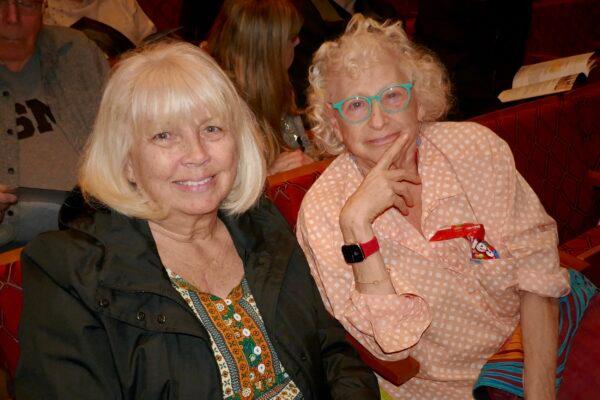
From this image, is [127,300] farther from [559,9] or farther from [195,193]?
[559,9]

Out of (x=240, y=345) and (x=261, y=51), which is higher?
(x=261, y=51)

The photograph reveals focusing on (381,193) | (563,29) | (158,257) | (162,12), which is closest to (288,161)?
(381,193)

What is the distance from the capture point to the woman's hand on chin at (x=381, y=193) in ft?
5.23

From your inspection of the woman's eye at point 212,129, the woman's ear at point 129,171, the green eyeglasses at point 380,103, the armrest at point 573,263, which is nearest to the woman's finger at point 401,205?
the green eyeglasses at point 380,103

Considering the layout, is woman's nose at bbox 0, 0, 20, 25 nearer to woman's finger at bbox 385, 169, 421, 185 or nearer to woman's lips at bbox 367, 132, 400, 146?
woman's lips at bbox 367, 132, 400, 146

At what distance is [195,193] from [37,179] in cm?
134

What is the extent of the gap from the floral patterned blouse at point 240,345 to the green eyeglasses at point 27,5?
1724mm

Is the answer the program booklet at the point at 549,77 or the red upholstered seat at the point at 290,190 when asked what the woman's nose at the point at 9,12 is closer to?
the red upholstered seat at the point at 290,190

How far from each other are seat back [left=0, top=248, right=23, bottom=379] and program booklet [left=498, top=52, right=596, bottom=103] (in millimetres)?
2498

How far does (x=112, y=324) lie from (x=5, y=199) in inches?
47.3

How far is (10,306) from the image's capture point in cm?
148

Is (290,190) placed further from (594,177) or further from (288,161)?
(594,177)

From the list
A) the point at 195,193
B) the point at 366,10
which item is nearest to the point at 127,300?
the point at 195,193

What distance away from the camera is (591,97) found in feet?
8.80
